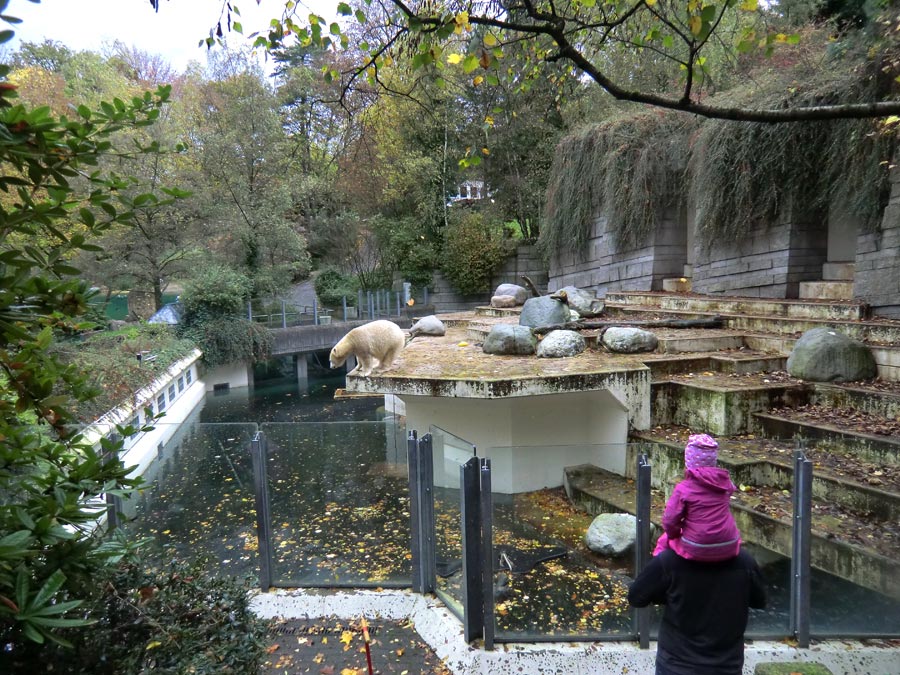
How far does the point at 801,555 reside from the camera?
2963 millimetres

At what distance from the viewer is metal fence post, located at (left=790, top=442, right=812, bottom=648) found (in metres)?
2.94

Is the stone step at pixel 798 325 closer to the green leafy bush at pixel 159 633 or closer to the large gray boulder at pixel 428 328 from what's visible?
the large gray boulder at pixel 428 328

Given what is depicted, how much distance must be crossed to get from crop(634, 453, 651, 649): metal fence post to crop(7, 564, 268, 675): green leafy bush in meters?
1.93

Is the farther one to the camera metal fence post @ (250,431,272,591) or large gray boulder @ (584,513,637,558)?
metal fence post @ (250,431,272,591)

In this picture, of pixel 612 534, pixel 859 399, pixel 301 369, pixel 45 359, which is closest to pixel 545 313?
pixel 859 399

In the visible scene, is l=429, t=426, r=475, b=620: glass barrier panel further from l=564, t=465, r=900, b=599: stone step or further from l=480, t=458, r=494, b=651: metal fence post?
l=564, t=465, r=900, b=599: stone step

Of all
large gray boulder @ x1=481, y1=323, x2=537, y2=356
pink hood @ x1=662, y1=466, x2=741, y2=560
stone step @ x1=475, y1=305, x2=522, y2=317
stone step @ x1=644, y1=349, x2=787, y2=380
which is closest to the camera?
pink hood @ x1=662, y1=466, x2=741, y2=560

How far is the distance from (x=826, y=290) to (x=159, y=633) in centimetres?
831

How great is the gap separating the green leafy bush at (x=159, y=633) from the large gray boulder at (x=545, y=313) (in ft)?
20.3

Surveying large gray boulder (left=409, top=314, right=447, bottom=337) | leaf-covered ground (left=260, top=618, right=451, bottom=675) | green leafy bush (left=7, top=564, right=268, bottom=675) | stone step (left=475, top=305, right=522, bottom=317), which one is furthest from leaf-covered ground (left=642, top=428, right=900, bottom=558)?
stone step (left=475, top=305, right=522, bottom=317)

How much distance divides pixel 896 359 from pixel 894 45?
3.40 m

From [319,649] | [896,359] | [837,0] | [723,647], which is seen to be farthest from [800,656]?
[837,0]

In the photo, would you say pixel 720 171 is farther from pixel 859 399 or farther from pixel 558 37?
pixel 558 37

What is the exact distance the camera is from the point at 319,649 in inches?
126
